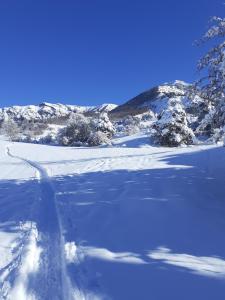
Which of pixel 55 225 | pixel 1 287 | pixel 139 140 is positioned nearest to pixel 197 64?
pixel 55 225

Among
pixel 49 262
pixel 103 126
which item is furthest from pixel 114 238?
pixel 103 126

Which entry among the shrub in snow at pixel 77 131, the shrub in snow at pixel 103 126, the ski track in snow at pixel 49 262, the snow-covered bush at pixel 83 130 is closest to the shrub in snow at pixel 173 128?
the snow-covered bush at pixel 83 130

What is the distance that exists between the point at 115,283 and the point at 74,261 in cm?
95

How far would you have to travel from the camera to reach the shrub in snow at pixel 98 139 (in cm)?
4888

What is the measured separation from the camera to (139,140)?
43469mm

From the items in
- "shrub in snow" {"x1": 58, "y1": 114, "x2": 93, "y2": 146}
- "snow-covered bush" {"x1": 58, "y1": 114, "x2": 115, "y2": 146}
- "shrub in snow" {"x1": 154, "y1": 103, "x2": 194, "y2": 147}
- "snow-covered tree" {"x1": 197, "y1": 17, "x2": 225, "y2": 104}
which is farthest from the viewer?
"shrub in snow" {"x1": 58, "y1": 114, "x2": 93, "y2": 146}

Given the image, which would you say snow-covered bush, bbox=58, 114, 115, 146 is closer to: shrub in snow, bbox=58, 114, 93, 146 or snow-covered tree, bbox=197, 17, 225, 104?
shrub in snow, bbox=58, 114, 93, 146

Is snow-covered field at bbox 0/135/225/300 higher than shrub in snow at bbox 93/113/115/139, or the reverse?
shrub in snow at bbox 93/113/115/139

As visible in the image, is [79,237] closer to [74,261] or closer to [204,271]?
[74,261]

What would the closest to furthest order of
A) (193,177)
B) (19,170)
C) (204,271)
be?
(204,271) < (193,177) < (19,170)

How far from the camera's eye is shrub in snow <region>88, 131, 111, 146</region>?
4888cm

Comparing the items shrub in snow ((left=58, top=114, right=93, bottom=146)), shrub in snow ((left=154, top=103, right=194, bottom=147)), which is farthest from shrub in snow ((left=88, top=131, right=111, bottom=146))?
shrub in snow ((left=154, top=103, right=194, bottom=147))

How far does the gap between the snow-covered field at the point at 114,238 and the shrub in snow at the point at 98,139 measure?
113ft

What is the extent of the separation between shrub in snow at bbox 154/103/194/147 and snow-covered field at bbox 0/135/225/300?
68.3 ft
